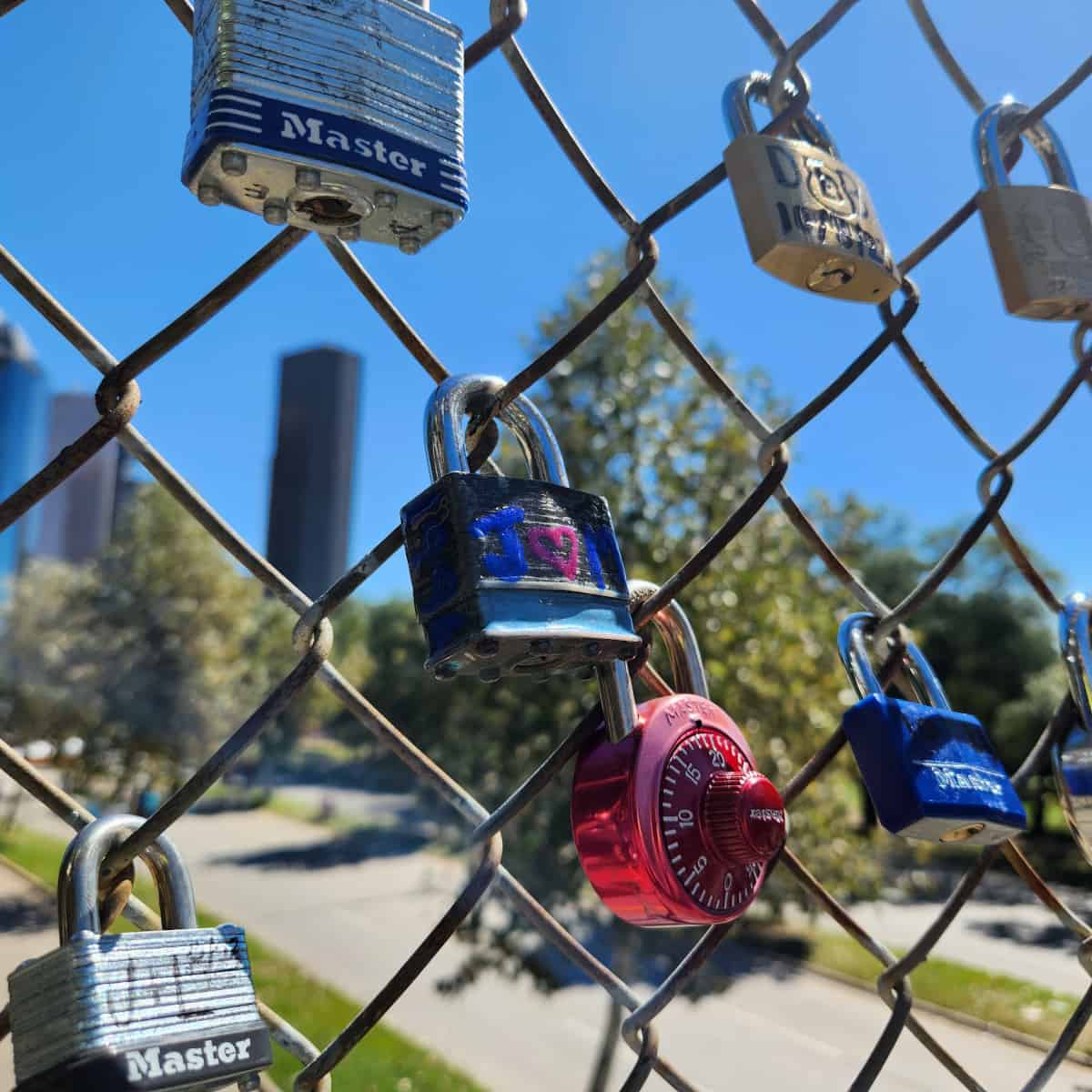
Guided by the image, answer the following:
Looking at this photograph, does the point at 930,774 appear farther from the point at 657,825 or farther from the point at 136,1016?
the point at 136,1016

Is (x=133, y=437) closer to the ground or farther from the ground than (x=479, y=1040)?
farther from the ground

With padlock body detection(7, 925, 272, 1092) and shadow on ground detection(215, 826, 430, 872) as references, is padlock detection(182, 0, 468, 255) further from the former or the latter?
shadow on ground detection(215, 826, 430, 872)

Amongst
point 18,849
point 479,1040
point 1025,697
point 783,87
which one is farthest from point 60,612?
point 783,87

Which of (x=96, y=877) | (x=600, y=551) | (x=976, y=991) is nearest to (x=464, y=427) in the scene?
(x=600, y=551)

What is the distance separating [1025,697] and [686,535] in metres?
6.93

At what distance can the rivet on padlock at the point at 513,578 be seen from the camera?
12.5 inches

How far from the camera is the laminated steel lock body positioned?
317 millimetres

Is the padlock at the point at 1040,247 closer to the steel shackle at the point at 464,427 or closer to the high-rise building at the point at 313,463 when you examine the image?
the steel shackle at the point at 464,427

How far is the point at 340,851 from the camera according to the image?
43.9 ft

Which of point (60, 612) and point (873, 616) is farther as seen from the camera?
point (60, 612)

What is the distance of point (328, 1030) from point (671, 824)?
5.27 meters

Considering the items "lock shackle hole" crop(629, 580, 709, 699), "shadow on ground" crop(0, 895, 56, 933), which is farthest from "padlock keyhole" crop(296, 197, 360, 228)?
"shadow on ground" crop(0, 895, 56, 933)

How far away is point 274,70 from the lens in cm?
32

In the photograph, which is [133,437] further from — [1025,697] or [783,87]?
[1025,697]
